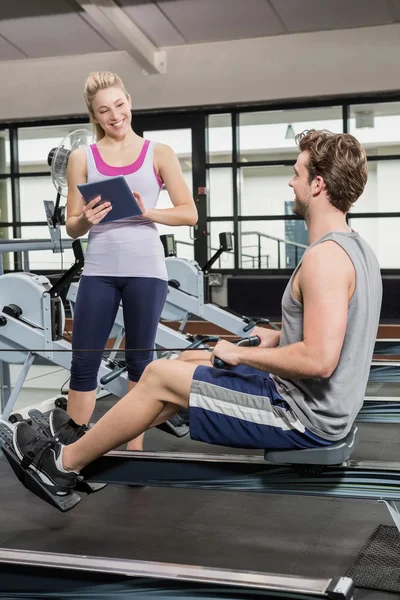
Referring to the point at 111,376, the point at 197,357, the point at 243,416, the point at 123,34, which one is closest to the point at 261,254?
the point at 123,34

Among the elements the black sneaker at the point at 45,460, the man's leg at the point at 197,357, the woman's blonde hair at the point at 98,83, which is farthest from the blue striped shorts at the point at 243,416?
the woman's blonde hair at the point at 98,83

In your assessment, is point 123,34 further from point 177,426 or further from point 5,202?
point 177,426

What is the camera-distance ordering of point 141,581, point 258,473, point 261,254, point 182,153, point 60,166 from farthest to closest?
point 182,153 → point 261,254 → point 60,166 → point 258,473 → point 141,581

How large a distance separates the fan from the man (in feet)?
6.02

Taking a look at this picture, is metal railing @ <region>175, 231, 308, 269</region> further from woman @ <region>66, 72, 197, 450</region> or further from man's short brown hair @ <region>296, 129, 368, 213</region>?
man's short brown hair @ <region>296, 129, 368, 213</region>

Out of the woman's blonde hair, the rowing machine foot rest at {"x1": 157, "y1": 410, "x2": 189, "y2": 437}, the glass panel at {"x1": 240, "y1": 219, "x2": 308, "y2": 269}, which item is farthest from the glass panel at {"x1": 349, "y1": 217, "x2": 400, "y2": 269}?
the woman's blonde hair

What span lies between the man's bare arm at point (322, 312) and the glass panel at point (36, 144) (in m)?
8.43

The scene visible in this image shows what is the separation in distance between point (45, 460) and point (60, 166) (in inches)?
75.0

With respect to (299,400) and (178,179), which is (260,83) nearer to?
(178,179)

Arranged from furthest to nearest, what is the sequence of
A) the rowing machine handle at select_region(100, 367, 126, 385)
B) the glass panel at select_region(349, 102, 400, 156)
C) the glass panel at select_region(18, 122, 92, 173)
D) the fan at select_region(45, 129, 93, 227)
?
1. the glass panel at select_region(18, 122, 92, 173)
2. the glass panel at select_region(349, 102, 400, 156)
3. the fan at select_region(45, 129, 93, 227)
4. the rowing machine handle at select_region(100, 367, 126, 385)

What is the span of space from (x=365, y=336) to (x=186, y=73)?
760 centimetres

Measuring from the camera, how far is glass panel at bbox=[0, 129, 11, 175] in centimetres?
966

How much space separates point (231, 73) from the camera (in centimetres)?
857

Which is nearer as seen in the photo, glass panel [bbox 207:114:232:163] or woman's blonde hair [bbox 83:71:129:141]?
woman's blonde hair [bbox 83:71:129:141]
